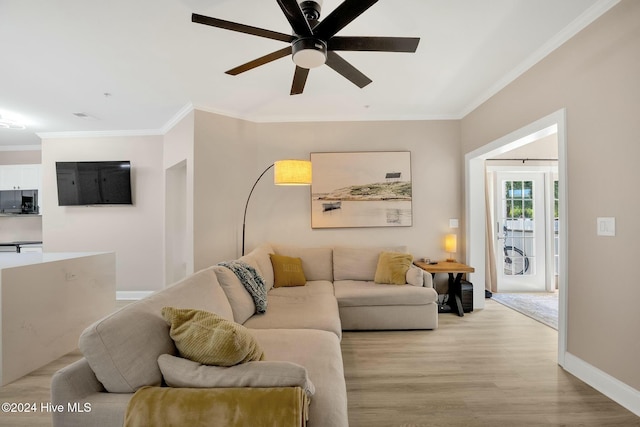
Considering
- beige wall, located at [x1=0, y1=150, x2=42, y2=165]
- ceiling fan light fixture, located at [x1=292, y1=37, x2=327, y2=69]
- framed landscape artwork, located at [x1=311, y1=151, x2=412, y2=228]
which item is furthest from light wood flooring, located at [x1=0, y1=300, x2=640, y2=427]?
beige wall, located at [x1=0, y1=150, x2=42, y2=165]

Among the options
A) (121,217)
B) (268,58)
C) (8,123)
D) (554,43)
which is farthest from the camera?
(121,217)

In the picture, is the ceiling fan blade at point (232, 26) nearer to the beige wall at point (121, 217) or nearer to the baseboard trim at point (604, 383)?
the baseboard trim at point (604, 383)

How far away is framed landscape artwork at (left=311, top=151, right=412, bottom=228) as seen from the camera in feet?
14.3

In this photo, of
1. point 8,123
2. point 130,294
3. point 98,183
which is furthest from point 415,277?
point 8,123

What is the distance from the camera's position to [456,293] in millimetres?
3947

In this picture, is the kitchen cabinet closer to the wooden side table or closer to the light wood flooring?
the light wood flooring

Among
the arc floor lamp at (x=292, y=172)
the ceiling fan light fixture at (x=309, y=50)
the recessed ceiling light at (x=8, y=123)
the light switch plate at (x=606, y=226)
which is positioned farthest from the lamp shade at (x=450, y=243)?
the recessed ceiling light at (x=8, y=123)

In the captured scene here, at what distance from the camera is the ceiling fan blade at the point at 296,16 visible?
1423 millimetres

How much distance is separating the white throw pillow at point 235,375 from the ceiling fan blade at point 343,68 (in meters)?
1.76

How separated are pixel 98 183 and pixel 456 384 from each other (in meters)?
5.42

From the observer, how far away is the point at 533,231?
501 centimetres

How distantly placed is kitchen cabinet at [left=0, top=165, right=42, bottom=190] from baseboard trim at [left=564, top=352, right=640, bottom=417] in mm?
7631

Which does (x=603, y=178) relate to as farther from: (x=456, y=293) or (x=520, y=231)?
(x=520, y=231)

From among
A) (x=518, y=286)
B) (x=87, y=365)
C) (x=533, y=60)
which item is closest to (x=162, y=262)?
(x=87, y=365)
